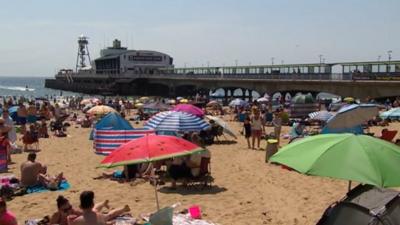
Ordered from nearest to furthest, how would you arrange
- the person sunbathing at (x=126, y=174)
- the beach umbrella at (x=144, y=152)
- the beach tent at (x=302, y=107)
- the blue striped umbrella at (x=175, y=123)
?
the beach umbrella at (x=144, y=152)
the person sunbathing at (x=126, y=174)
the blue striped umbrella at (x=175, y=123)
the beach tent at (x=302, y=107)

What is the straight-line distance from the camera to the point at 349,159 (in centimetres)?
529

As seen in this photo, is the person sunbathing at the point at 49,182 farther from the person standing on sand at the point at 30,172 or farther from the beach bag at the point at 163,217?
the beach bag at the point at 163,217

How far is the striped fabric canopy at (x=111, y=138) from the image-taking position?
519 inches

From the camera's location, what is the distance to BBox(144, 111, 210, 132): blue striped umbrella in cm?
1364

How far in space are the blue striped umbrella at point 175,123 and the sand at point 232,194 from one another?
1.18 m

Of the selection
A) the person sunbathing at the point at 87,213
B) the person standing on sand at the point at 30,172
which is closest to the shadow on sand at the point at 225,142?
the person standing on sand at the point at 30,172

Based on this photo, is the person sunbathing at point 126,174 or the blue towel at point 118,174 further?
the blue towel at point 118,174

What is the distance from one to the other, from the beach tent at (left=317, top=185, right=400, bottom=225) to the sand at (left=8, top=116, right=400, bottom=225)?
75.2 inches

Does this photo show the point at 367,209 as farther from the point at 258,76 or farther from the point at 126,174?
the point at 258,76

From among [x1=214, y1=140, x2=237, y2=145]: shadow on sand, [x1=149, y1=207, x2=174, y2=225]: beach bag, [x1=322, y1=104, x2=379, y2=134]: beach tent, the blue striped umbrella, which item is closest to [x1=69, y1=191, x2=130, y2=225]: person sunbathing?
[x1=149, y1=207, x2=174, y2=225]: beach bag

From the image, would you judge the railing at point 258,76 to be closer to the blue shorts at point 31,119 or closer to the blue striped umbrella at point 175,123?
the blue shorts at point 31,119

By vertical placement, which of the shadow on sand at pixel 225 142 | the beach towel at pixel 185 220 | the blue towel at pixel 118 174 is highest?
the beach towel at pixel 185 220

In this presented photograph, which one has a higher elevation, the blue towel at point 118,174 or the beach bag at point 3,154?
the beach bag at point 3,154

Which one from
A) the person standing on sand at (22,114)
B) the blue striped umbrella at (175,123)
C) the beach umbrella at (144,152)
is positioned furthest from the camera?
the person standing on sand at (22,114)
